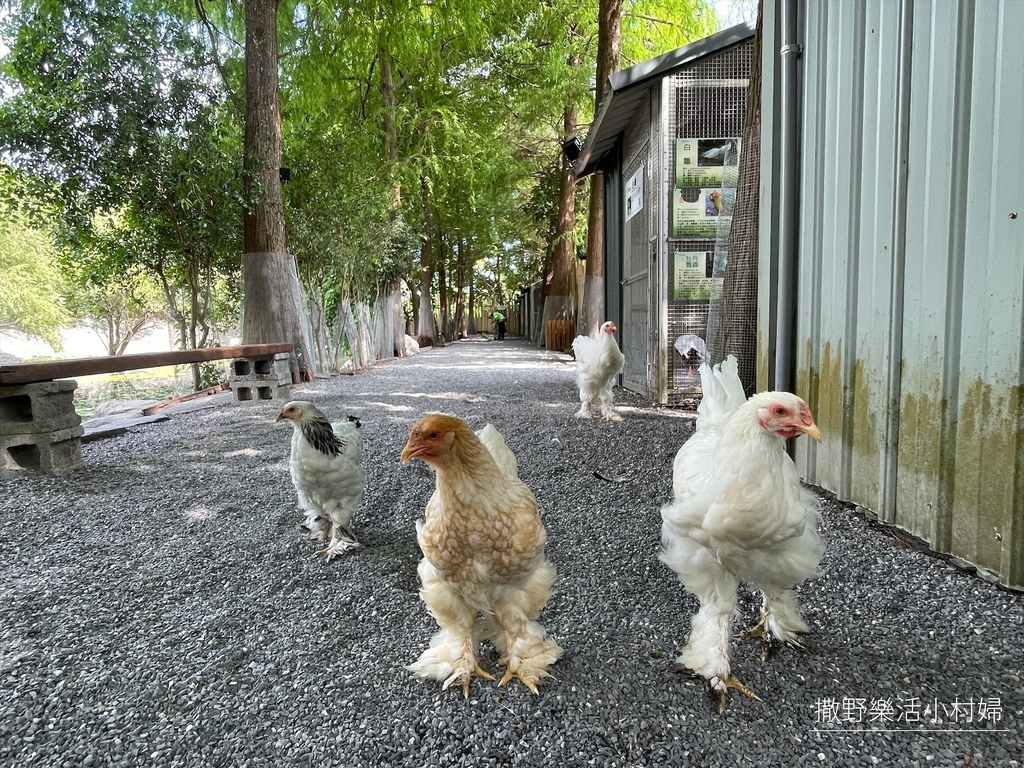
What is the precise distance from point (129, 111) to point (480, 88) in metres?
10.8

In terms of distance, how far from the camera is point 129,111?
624cm

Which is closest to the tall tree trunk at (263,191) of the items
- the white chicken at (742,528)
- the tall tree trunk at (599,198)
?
the tall tree trunk at (599,198)

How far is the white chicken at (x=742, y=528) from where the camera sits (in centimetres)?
157

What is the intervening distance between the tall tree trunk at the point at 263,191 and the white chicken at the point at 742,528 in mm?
7273

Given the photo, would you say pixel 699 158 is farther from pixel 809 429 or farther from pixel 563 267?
pixel 563 267

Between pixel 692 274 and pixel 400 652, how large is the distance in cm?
490

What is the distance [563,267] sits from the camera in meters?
15.8

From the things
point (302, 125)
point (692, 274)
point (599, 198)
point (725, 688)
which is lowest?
point (725, 688)

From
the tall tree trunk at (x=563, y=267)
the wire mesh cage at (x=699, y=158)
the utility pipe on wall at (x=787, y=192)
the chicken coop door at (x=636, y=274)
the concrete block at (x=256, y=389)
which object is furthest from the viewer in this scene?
the tall tree trunk at (x=563, y=267)

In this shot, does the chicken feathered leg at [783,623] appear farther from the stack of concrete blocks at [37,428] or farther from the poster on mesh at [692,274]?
the stack of concrete blocks at [37,428]

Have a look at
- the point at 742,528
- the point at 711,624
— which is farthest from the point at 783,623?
the point at 742,528

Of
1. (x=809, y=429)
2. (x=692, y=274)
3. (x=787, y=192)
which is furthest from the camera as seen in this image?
(x=692, y=274)

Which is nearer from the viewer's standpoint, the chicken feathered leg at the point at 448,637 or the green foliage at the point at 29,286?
the chicken feathered leg at the point at 448,637

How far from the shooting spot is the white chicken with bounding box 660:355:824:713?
157 cm
